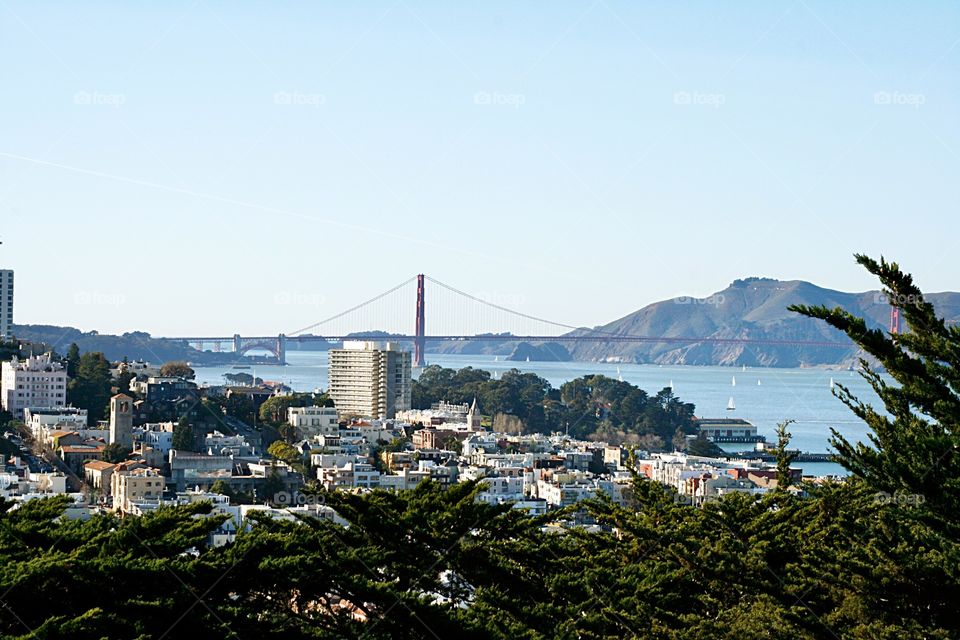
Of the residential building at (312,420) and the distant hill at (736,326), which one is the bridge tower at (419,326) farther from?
the distant hill at (736,326)

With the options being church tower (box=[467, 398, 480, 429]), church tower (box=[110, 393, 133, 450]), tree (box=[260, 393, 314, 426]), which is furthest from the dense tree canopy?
church tower (box=[110, 393, 133, 450])

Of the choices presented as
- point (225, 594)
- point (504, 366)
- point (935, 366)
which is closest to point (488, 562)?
point (225, 594)

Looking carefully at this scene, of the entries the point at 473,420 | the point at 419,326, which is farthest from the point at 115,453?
the point at 419,326

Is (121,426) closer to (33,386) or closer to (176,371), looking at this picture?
(33,386)

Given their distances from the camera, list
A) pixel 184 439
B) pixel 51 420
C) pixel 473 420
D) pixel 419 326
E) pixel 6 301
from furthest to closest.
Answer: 1. pixel 419 326
2. pixel 6 301
3. pixel 473 420
4. pixel 51 420
5. pixel 184 439

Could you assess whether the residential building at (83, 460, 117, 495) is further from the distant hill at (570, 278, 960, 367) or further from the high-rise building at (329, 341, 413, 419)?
the distant hill at (570, 278, 960, 367)

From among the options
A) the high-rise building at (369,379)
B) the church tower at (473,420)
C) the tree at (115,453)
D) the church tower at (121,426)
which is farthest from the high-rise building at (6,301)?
the tree at (115,453)

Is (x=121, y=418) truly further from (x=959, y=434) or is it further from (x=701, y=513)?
(x=959, y=434)
